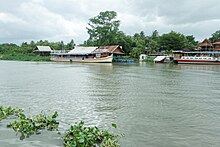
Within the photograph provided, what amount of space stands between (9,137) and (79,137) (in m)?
1.95

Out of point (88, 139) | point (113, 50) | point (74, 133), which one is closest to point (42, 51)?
point (113, 50)

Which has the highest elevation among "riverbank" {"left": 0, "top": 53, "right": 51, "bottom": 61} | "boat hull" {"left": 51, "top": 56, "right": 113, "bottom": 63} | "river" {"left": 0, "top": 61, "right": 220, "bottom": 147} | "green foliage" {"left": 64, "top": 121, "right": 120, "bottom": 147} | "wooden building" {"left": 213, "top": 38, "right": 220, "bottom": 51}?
"wooden building" {"left": 213, "top": 38, "right": 220, "bottom": 51}

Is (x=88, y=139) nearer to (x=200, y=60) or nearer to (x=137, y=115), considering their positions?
(x=137, y=115)

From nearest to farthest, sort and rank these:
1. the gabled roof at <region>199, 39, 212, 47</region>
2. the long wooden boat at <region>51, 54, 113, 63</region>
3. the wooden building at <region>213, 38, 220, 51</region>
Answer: the long wooden boat at <region>51, 54, 113, 63</region> < the wooden building at <region>213, 38, 220, 51</region> < the gabled roof at <region>199, 39, 212, 47</region>

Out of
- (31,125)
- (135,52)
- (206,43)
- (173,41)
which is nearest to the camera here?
(31,125)

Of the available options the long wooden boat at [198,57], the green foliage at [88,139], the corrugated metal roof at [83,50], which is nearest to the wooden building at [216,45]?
the long wooden boat at [198,57]

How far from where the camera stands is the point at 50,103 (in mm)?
9938


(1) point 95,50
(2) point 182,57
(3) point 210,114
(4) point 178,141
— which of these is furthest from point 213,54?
(4) point 178,141

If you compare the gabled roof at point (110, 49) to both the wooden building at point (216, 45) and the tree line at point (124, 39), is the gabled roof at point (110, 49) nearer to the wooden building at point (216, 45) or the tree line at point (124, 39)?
the tree line at point (124, 39)

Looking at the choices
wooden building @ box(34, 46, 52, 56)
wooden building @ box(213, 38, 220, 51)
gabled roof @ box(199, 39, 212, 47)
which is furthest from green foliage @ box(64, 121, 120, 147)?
wooden building @ box(34, 46, 52, 56)

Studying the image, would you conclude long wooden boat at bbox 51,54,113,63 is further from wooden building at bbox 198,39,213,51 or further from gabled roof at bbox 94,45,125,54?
wooden building at bbox 198,39,213,51

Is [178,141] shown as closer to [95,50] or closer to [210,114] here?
[210,114]

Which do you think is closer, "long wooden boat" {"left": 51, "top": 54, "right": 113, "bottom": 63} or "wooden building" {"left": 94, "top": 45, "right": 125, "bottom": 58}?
"long wooden boat" {"left": 51, "top": 54, "right": 113, "bottom": 63}

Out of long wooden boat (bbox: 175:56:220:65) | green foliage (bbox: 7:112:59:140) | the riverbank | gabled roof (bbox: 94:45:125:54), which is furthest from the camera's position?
the riverbank
